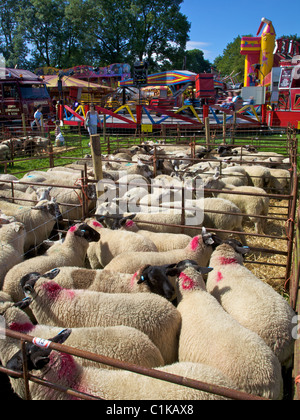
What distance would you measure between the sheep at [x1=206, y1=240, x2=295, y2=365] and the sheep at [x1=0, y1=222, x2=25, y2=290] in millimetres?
2355

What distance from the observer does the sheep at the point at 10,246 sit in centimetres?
387

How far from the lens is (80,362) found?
2350mm

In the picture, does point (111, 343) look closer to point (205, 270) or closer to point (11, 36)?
point (205, 270)

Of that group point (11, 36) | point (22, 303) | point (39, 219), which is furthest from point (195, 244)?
point (11, 36)

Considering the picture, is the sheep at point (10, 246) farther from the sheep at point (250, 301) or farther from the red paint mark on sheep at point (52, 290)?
the sheep at point (250, 301)

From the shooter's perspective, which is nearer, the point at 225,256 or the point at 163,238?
the point at 225,256

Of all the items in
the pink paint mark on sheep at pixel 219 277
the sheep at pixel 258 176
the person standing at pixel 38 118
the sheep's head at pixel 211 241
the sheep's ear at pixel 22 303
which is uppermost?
the person standing at pixel 38 118

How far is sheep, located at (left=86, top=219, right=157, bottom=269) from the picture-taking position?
416 centimetres

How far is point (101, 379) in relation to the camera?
6.74ft

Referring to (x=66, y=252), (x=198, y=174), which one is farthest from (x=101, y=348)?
(x=198, y=174)

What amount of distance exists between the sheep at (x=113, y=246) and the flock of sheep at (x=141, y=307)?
0.5 inches

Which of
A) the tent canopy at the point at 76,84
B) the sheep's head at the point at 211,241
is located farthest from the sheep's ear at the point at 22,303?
the tent canopy at the point at 76,84

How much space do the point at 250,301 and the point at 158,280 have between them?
86 centimetres
